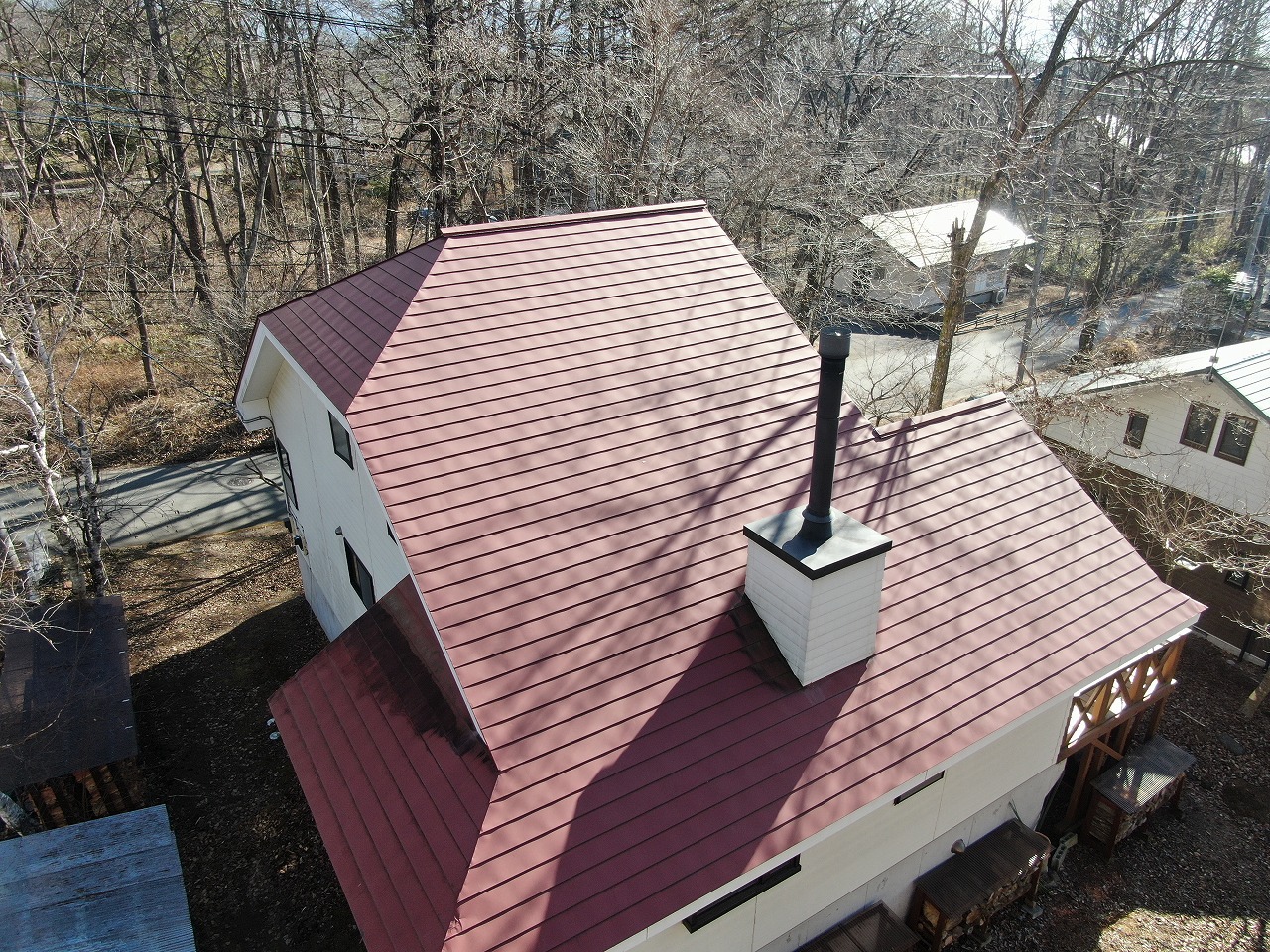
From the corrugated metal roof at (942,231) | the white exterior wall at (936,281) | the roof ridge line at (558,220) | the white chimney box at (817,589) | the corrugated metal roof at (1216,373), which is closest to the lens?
the white chimney box at (817,589)

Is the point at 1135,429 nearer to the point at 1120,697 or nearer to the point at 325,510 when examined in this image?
the point at 1120,697

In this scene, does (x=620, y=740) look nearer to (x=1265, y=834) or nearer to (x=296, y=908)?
(x=296, y=908)

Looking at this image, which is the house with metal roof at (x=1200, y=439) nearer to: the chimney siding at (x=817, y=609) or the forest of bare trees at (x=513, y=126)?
the forest of bare trees at (x=513, y=126)

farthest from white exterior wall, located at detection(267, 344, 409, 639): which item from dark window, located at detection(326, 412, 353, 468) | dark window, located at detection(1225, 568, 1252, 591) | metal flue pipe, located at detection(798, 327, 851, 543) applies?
dark window, located at detection(1225, 568, 1252, 591)

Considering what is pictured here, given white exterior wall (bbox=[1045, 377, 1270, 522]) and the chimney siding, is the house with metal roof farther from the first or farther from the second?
the chimney siding

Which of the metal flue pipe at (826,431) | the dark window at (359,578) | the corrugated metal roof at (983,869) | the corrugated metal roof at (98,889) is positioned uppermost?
the metal flue pipe at (826,431)

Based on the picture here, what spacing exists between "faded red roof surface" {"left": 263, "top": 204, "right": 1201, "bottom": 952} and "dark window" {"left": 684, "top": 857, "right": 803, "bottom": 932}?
840 millimetres

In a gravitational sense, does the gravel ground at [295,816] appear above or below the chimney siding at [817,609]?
below

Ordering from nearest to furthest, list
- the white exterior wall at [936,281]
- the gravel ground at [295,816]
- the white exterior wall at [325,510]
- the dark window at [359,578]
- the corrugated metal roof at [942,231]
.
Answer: the white exterior wall at [325,510] < the gravel ground at [295,816] < the dark window at [359,578] < the corrugated metal roof at [942,231] < the white exterior wall at [936,281]

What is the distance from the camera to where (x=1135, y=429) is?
629 inches

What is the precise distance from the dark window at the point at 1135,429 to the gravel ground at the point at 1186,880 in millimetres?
5883

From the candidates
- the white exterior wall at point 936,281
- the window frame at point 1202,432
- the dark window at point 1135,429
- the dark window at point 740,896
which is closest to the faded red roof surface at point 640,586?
the dark window at point 740,896

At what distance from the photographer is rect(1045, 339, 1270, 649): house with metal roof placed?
13.6 meters

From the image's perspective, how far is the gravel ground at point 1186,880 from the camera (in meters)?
8.78
